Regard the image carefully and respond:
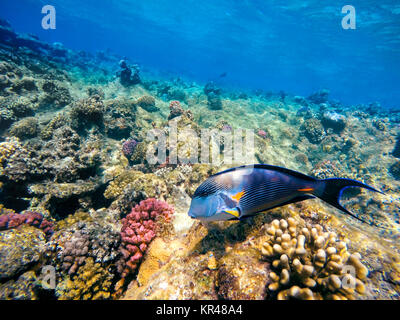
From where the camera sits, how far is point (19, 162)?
4.57 metres

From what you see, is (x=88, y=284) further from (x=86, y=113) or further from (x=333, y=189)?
(x=86, y=113)

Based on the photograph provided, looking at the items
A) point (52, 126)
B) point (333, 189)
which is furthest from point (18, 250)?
point (52, 126)

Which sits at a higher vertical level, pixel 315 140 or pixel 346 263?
pixel 315 140

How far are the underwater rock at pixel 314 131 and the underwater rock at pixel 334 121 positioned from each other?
2.18ft

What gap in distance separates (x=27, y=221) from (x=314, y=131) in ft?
43.3

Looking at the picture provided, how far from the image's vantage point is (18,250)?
285cm

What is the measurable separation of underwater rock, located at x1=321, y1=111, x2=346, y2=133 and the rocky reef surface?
99 centimetres

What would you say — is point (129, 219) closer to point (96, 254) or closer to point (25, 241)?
point (96, 254)

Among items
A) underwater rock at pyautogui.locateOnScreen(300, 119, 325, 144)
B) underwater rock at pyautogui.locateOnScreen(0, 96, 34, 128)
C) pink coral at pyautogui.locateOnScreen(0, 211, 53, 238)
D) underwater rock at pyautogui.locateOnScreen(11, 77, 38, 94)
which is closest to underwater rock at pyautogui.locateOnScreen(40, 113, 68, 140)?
underwater rock at pyautogui.locateOnScreen(0, 96, 34, 128)

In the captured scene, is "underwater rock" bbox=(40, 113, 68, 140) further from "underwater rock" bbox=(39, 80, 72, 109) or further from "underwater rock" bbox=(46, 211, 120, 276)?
"underwater rock" bbox=(46, 211, 120, 276)

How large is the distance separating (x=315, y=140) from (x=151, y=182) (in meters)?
10.5

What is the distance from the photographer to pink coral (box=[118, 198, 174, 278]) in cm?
314

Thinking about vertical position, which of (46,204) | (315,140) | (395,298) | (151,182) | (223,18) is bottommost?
(395,298)

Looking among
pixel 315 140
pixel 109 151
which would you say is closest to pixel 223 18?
pixel 315 140
